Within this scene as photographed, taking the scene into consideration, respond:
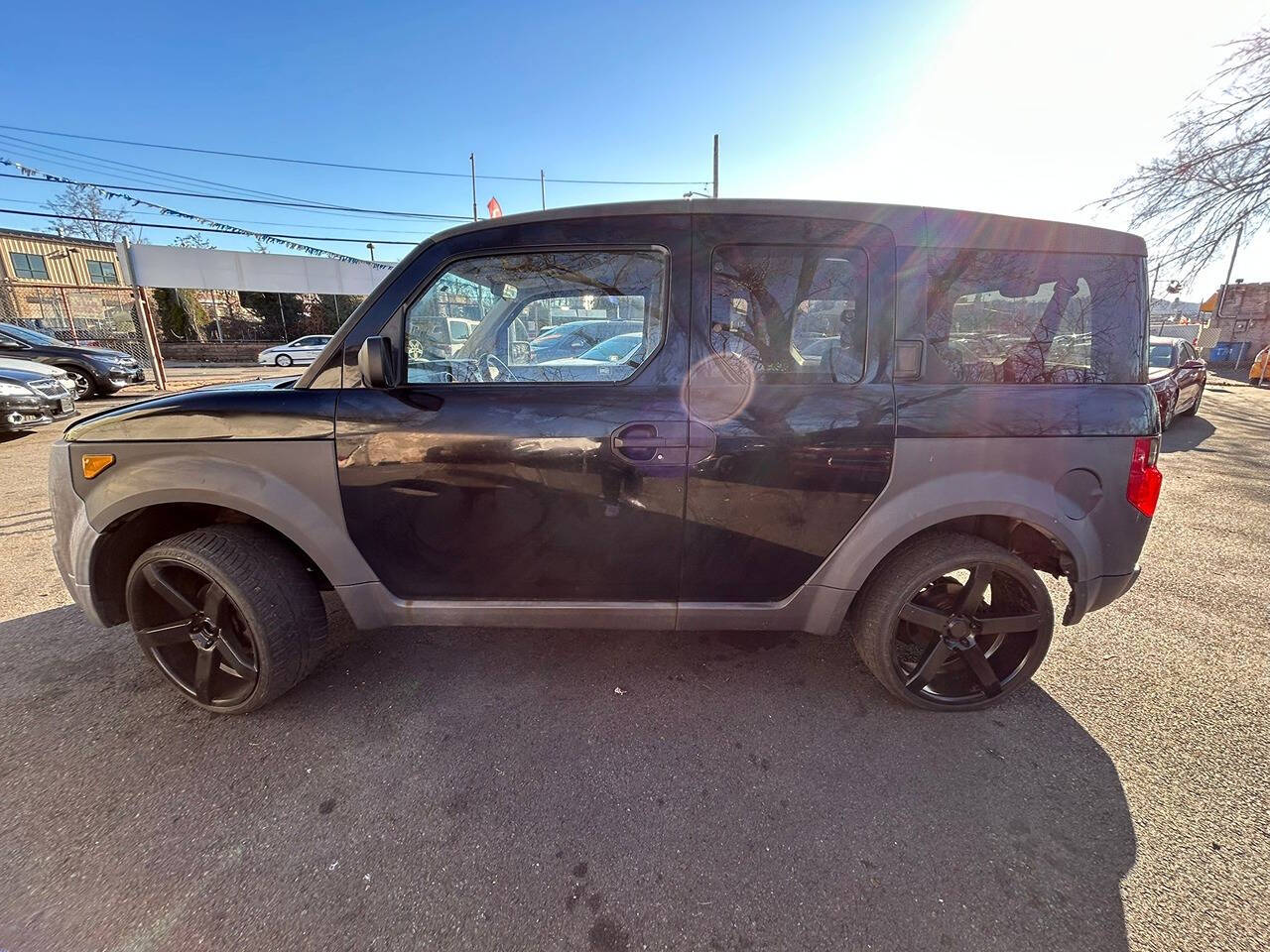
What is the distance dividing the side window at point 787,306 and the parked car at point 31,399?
374 inches

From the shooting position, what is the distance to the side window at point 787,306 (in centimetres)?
205

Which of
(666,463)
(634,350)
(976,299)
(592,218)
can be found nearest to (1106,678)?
(976,299)

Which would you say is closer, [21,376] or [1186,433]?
[21,376]

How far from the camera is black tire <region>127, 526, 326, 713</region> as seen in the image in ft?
7.02

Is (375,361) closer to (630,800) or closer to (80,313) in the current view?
(630,800)

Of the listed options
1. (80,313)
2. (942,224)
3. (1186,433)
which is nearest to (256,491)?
(942,224)

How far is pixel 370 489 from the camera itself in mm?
2096

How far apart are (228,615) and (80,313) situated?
2215 centimetres

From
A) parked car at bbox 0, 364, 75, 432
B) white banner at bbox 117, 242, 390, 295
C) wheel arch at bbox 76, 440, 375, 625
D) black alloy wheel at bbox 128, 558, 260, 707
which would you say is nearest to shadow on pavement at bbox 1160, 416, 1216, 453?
wheel arch at bbox 76, 440, 375, 625

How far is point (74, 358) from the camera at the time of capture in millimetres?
10258

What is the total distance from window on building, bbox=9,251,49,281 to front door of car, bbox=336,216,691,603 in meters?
47.8

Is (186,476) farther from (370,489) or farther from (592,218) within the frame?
(592,218)

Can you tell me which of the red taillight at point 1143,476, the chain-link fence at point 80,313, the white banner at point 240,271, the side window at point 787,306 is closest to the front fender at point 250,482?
the side window at point 787,306

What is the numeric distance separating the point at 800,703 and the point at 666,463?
1311 millimetres
